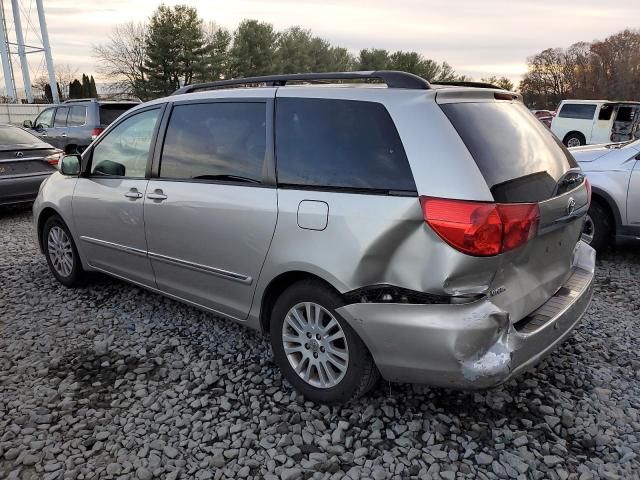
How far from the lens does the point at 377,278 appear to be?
2.40 metres

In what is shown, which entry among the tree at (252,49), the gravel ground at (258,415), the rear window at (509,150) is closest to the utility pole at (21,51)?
the tree at (252,49)

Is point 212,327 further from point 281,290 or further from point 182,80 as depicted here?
point 182,80

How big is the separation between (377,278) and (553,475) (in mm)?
1177

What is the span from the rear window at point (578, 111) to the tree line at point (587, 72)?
137 ft

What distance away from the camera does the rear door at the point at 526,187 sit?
2379mm

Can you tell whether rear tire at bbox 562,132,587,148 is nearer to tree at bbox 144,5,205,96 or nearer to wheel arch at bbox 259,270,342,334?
wheel arch at bbox 259,270,342,334

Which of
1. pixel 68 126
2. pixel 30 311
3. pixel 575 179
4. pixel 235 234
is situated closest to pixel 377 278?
pixel 235 234

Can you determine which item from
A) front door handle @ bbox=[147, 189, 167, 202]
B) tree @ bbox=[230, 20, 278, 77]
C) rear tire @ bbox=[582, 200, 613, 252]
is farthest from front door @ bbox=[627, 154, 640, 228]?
tree @ bbox=[230, 20, 278, 77]

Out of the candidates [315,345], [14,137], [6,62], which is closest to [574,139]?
[14,137]

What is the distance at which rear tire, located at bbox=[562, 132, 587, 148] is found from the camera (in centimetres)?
1900

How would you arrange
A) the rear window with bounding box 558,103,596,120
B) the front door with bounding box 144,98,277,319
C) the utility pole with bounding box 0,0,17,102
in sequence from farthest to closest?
the utility pole with bounding box 0,0,17,102, the rear window with bounding box 558,103,596,120, the front door with bounding box 144,98,277,319

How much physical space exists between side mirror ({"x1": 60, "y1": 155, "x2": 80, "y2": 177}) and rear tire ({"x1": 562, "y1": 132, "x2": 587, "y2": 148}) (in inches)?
732

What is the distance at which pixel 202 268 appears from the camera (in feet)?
10.7

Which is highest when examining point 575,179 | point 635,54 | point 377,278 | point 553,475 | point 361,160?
point 635,54
